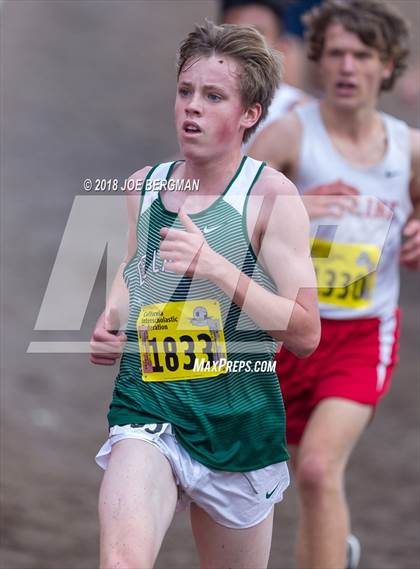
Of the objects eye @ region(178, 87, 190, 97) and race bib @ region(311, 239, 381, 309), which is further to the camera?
race bib @ region(311, 239, 381, 309)

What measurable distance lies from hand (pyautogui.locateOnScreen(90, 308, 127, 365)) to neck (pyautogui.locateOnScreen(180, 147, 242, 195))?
450 mm

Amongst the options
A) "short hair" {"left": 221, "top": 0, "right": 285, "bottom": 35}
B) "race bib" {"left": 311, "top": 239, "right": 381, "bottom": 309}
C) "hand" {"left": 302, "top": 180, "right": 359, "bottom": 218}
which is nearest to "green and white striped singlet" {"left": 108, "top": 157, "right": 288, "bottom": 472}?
"hand" {"left": 302, "top": 180, "right": 359, "bottom": 218}

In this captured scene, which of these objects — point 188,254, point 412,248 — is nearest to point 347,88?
point 412,248

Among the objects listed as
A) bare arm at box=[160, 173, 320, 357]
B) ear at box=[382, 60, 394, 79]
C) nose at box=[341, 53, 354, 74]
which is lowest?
bare arm at box=[160, 173, 320, 357]

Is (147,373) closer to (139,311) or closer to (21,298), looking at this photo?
(139,311)

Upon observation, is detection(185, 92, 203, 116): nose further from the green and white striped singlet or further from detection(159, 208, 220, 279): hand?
detection(159, 208, 220, 279): hand

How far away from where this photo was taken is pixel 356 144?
16.9 feet

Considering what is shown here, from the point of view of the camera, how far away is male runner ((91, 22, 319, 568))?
331cm

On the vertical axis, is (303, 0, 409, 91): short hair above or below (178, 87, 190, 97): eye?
above

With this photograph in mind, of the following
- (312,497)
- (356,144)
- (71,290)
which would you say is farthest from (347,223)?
(71,290)

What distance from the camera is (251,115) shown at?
11.2ft

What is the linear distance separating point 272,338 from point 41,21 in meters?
17.5

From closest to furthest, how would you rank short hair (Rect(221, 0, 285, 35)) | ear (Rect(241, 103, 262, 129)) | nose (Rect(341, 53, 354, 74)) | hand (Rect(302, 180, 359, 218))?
ear (Rect(241, 103, 262, 129)) < hand (Rect(302, 180, 359, 218)) < nose (Rect(341, 53, 354, 74)) < short hair (Rect(221, 0, 285, 35))

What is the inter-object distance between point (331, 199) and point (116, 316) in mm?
1427
